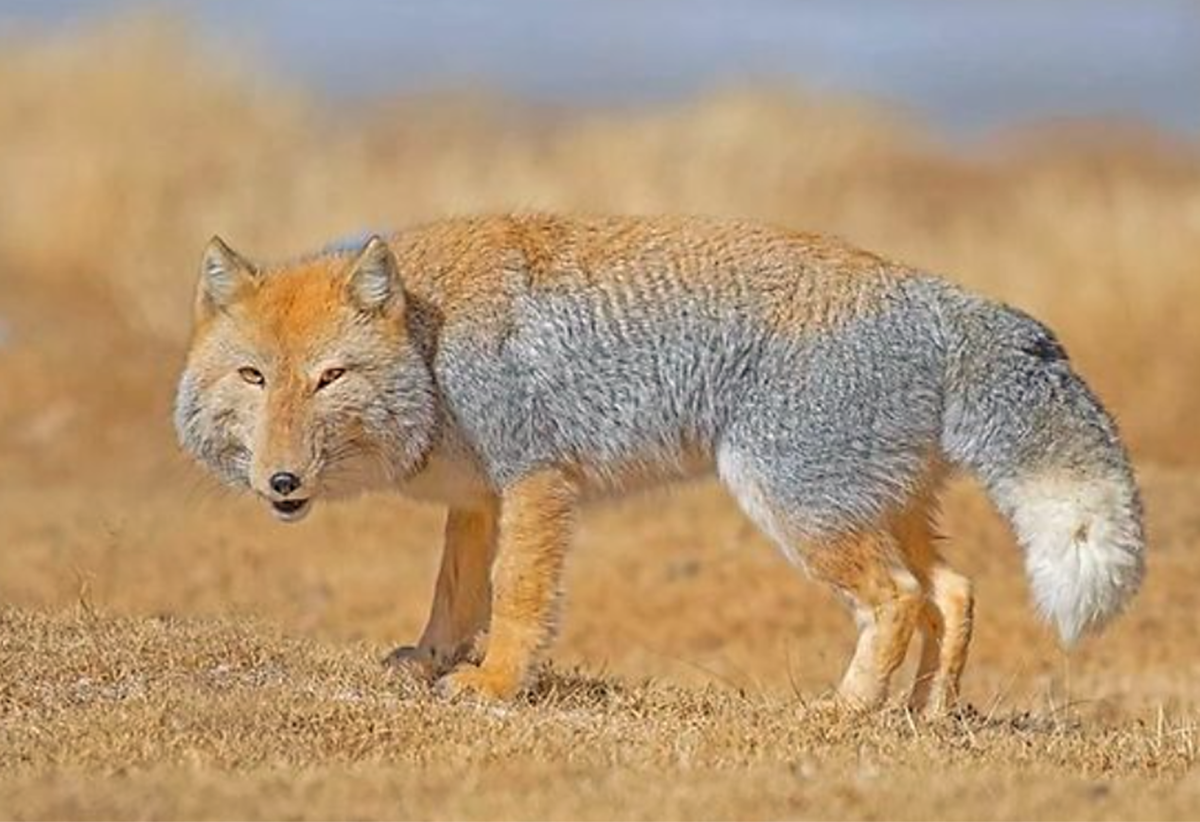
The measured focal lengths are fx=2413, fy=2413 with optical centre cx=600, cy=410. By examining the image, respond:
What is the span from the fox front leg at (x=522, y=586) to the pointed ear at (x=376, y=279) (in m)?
0.73

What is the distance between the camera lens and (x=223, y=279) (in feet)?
26.0

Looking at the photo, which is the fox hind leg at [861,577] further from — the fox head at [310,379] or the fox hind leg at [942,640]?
the fox head at [310,379]

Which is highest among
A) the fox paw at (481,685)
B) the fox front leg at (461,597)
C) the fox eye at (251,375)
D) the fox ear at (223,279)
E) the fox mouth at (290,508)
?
the fox ear at (223,279)

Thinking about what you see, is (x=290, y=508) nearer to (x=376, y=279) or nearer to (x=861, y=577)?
(x=376, y=279)

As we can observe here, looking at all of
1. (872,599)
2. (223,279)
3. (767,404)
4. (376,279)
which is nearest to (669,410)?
(767,404)

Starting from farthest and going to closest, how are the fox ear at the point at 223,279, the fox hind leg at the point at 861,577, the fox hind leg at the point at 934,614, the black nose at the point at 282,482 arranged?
the fox hind leg at the point at 934,614 < the fox ear at the point at 223,279 < the fox hind leg at the point at 861,577 < the black nose at the point at 282,482

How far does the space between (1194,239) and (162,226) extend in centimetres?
883

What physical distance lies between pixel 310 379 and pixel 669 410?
3.96ft

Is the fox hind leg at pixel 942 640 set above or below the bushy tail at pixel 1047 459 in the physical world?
below

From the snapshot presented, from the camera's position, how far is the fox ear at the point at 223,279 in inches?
311

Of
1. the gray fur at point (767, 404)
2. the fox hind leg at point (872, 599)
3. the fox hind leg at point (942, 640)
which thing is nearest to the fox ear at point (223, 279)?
the gray fur at point (767, 404)

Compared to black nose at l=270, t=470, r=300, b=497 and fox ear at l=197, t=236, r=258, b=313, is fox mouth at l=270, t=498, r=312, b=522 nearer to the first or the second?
black nose at l=270, t=470, r=300, b=497

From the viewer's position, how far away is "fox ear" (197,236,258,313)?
26.0 ft

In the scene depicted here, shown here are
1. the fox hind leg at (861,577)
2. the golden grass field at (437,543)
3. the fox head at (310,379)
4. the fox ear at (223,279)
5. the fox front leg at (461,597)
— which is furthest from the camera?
the fox front leg at (461,597)
